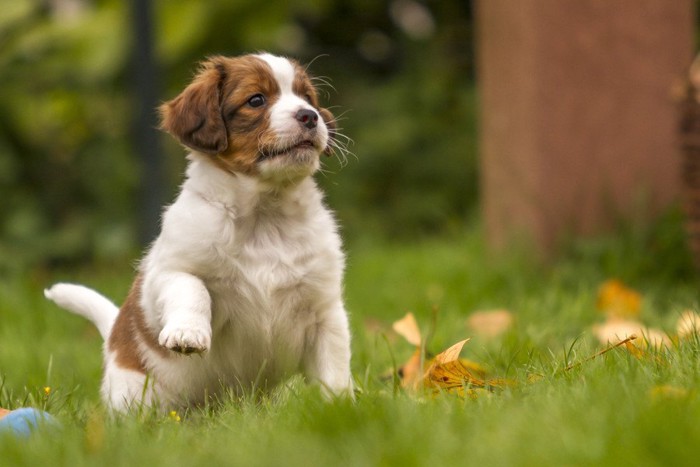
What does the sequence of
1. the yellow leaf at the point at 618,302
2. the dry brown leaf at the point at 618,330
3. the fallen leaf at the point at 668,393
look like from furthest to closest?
the yellow leaf at the point at 618,302 < the dry brown leaf at the point at 618,330 < the fallen leaf at the point at 668,393

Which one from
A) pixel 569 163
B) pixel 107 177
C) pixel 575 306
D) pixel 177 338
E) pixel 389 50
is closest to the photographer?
pixel 177 338

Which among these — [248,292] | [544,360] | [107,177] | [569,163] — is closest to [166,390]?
[248,292]

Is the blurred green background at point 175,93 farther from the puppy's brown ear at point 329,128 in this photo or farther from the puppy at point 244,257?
the puppy at point 244,257

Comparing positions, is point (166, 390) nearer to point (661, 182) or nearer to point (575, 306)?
point (575, 306)

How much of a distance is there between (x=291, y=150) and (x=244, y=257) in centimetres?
34

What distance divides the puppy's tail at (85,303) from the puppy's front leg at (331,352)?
73 cm

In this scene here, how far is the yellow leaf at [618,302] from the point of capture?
4.52 meters

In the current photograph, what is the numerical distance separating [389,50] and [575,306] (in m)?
4.13

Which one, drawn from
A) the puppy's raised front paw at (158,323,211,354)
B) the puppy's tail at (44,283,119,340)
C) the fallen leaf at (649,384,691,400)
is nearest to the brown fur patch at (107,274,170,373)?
the puppy's tail at (44,283,119,340)

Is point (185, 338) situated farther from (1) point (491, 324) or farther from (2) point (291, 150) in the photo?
(1) point (491, 324)

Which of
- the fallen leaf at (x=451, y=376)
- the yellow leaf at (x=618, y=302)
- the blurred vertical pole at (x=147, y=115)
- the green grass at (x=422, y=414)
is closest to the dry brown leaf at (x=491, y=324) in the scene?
the green grass at (x=422, y=414)

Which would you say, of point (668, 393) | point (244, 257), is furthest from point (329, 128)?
point (668, 393)

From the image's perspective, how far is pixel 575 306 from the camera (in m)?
4.55

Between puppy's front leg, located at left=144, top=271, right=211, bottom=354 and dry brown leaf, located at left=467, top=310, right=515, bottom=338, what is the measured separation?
1477mm
